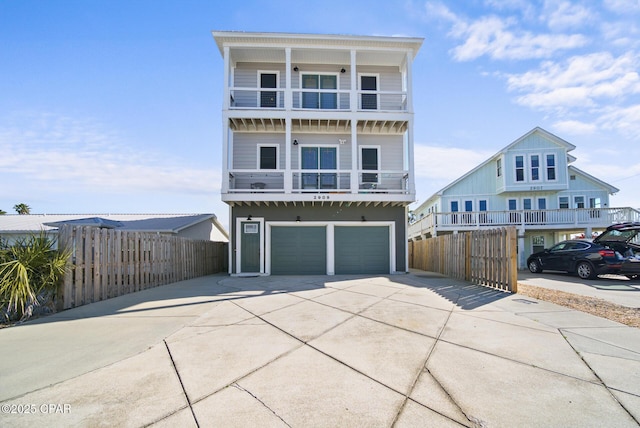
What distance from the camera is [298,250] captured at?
41.7 feet

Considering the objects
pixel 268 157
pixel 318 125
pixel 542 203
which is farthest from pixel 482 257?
pixel 542 203

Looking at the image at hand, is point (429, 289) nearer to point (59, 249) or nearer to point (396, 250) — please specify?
point (396, 250)

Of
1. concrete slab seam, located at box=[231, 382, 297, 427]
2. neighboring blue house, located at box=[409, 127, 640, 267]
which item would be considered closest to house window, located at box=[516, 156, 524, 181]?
neighboring blue house, located at box=[409, 127, 640, 267]

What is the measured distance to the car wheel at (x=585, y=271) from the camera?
35.9 feet

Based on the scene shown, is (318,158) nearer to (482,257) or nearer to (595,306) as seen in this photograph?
(482,257)

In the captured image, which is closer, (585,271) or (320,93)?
(585,271)

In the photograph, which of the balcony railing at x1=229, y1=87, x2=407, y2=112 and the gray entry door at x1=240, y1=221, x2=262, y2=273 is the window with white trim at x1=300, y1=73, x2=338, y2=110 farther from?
the gray entry door at x1=240, y1=221, x2=262, y2=273

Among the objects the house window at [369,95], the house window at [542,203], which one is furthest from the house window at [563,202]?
the house window at [369,95]

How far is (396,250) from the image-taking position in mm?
12812

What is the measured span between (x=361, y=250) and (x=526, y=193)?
15.3 meters

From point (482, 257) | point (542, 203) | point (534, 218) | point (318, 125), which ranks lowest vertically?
point (482, 257)

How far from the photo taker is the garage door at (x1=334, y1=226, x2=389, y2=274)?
1276 cm

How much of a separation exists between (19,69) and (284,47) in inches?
342

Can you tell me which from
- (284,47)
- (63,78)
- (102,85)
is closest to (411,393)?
(63,78)
